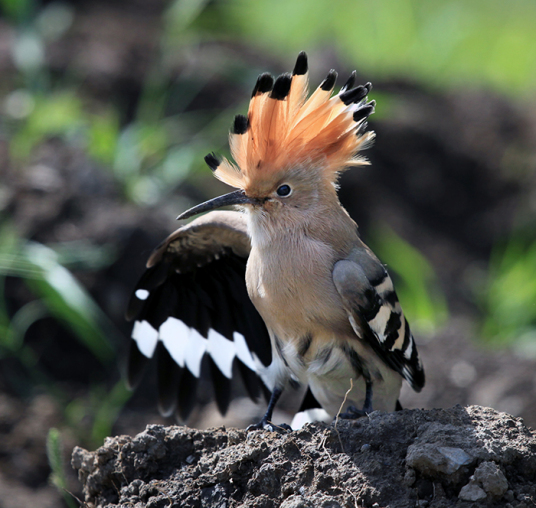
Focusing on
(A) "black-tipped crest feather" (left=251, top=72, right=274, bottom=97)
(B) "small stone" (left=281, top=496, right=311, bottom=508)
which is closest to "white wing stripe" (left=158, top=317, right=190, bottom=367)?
(A) "black-tipped crest feather" (left=251, top=72, right=274, bottom=97)

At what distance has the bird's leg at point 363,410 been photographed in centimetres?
224

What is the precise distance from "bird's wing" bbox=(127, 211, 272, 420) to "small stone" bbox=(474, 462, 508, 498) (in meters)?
1.27

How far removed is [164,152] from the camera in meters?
4.54

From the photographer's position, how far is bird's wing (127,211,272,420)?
113 inches

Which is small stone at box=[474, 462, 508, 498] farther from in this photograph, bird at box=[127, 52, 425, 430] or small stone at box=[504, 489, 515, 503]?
bird at box=[127, 52, 425, 430]

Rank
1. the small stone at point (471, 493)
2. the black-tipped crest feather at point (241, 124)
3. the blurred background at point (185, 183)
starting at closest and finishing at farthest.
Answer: the small stone at point (471, 493), the black-tipped crest feather at point (241, 124), the blurred background at point (185, 183)

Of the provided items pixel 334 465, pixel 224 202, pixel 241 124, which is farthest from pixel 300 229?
pixel 334 465

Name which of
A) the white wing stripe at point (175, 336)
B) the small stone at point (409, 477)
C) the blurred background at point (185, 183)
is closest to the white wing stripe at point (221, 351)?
the white wing stripe at point (175, 336)

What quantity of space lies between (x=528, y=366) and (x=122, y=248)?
2.45 meters

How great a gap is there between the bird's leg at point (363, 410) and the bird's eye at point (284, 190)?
0.72 metres

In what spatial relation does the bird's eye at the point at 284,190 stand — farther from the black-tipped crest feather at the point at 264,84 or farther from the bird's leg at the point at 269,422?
the bird's leg at the point at 269,422

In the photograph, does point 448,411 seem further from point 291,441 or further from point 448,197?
point 448,197

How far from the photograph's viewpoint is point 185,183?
14.7 ft

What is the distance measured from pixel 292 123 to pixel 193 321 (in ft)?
3.51
